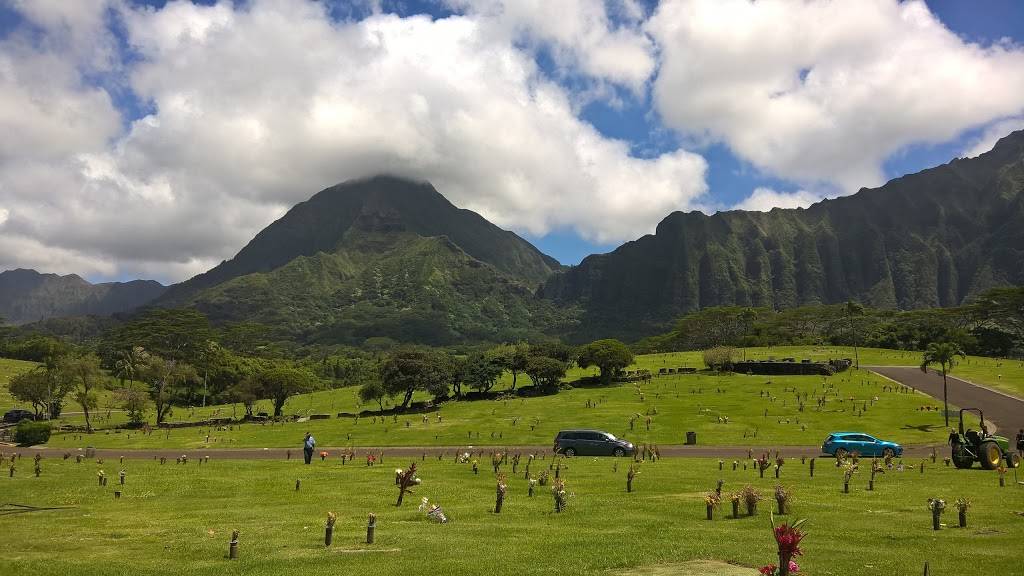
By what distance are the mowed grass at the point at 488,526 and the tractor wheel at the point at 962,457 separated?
989 mm

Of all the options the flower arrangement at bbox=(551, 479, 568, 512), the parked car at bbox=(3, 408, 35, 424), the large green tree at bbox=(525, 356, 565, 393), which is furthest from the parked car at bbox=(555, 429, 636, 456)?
the parked car at bbox=(3, 408, 35, 424)

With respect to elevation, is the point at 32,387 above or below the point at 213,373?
below

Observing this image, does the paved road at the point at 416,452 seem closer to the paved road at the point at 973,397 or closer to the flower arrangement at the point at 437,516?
the paved road at the point at 973,397

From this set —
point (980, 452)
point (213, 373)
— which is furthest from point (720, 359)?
point (213, 373)

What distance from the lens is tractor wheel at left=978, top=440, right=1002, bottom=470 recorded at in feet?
98.7

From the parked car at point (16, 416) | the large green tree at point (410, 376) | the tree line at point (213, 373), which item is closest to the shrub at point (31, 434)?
the tree line at point (213, 373)

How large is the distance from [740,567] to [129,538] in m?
17.2

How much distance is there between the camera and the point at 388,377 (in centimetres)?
8281

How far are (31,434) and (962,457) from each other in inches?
2849

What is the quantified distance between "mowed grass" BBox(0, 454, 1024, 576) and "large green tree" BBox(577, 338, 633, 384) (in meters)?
62.6

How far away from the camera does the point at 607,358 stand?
94.1 metres

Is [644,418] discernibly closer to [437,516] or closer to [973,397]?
[973,397]

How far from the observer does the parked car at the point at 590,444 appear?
4259 cm

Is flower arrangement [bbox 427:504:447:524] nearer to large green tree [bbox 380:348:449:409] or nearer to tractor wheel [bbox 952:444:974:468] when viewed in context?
tractor wheel [bbox 952:444:974:468]
